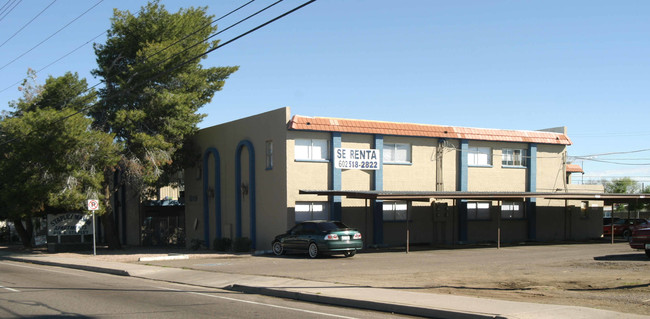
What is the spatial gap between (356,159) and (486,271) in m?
11.9

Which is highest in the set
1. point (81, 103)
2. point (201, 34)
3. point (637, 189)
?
point (201, 34)

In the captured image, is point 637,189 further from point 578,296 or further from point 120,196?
point 578,296

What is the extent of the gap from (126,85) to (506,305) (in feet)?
85.0

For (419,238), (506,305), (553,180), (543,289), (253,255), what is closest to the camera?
(506,305)

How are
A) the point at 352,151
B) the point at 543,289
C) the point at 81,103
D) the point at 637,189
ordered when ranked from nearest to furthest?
1. the point at 543,289
2. the point at 352,151
3. the point at 81,103
4. the point at 637,189

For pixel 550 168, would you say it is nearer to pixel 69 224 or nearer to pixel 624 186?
pixel 69 224

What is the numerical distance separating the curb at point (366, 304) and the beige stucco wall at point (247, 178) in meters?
13.0

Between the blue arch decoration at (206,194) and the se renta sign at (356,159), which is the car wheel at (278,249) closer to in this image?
the se renta sign at (356,159)

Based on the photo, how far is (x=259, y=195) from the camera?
3016 cm

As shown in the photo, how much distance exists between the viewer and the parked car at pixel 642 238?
21.1 metres

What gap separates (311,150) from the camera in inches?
1141

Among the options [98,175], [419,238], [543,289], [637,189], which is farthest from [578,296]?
[637,189]

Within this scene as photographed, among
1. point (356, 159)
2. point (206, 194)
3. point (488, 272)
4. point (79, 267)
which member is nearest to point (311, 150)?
point (356, 159)

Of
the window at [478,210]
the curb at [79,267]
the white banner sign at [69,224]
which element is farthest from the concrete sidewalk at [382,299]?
the window at [478,210]
